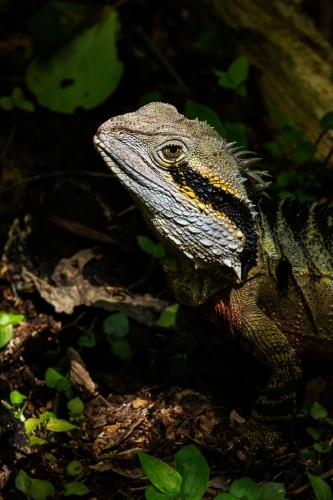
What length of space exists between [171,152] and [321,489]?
238 cm

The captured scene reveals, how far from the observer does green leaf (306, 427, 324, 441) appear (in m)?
4.41

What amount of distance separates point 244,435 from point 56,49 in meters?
5.15

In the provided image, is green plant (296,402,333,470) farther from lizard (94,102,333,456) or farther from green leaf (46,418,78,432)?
green leaf (46,418,78,432)

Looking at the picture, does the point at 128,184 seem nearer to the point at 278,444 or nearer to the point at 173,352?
the point at 173,352

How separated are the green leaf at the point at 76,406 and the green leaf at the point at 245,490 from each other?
55.8 inches

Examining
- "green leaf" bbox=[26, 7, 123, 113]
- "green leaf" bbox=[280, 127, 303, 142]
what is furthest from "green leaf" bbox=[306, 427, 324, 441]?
"green leaf" bbox=[26, 7, 123, 113]

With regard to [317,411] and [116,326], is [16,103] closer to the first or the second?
[116,326]

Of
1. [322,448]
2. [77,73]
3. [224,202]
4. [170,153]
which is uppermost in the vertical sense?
[77,73]

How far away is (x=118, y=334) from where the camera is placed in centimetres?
506

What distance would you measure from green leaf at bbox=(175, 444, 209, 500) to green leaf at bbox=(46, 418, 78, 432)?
3.44 ft

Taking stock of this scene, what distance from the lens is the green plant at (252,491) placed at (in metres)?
3.71

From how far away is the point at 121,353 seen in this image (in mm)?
5043

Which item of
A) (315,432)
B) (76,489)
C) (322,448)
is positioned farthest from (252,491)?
(76,489)

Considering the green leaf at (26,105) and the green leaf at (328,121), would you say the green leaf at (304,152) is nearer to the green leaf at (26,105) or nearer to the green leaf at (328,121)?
the green leaf at (328,121)
